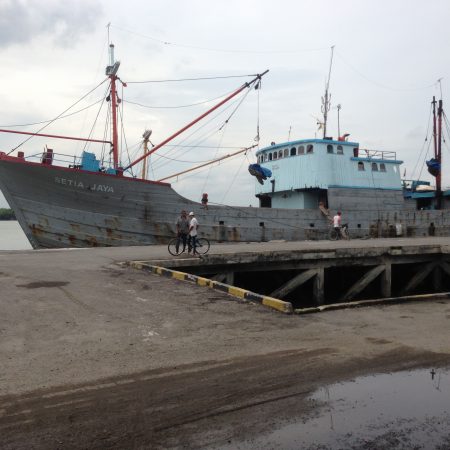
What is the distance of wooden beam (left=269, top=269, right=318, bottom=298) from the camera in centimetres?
1283

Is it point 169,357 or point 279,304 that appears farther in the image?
Answer: point 279,304

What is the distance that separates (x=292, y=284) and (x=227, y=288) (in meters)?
4.19

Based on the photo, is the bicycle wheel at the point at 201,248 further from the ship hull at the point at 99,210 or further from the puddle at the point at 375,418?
the puddle at the point at 375,418

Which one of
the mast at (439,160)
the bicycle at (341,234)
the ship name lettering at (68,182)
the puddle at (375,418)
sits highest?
the mast at (439,160)

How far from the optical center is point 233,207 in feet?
75.2

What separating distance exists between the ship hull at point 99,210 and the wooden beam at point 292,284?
878cm

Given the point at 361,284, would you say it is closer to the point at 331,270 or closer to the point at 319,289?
the point at 319,289

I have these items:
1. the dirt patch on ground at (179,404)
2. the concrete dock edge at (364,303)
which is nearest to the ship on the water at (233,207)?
the concrete dock edge at (364,303)

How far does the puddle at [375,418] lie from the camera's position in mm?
3584

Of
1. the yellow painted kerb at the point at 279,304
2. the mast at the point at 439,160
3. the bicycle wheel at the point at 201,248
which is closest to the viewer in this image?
the yellow painted kerb at the point at 279,304

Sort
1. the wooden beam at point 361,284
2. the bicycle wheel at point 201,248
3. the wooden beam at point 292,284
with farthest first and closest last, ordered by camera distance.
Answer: the bicycle wheel at point 201,248, the wooden beam at point 361,284, the wooden beam at point 292,284

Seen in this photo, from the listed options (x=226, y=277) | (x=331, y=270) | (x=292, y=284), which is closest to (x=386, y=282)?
(x=331, y=270)

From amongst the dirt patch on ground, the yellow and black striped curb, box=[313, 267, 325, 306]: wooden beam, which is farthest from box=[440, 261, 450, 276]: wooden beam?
the dirt patch on ground

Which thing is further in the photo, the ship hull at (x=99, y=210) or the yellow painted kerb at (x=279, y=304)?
the ship hull at (x=99, y=210)
